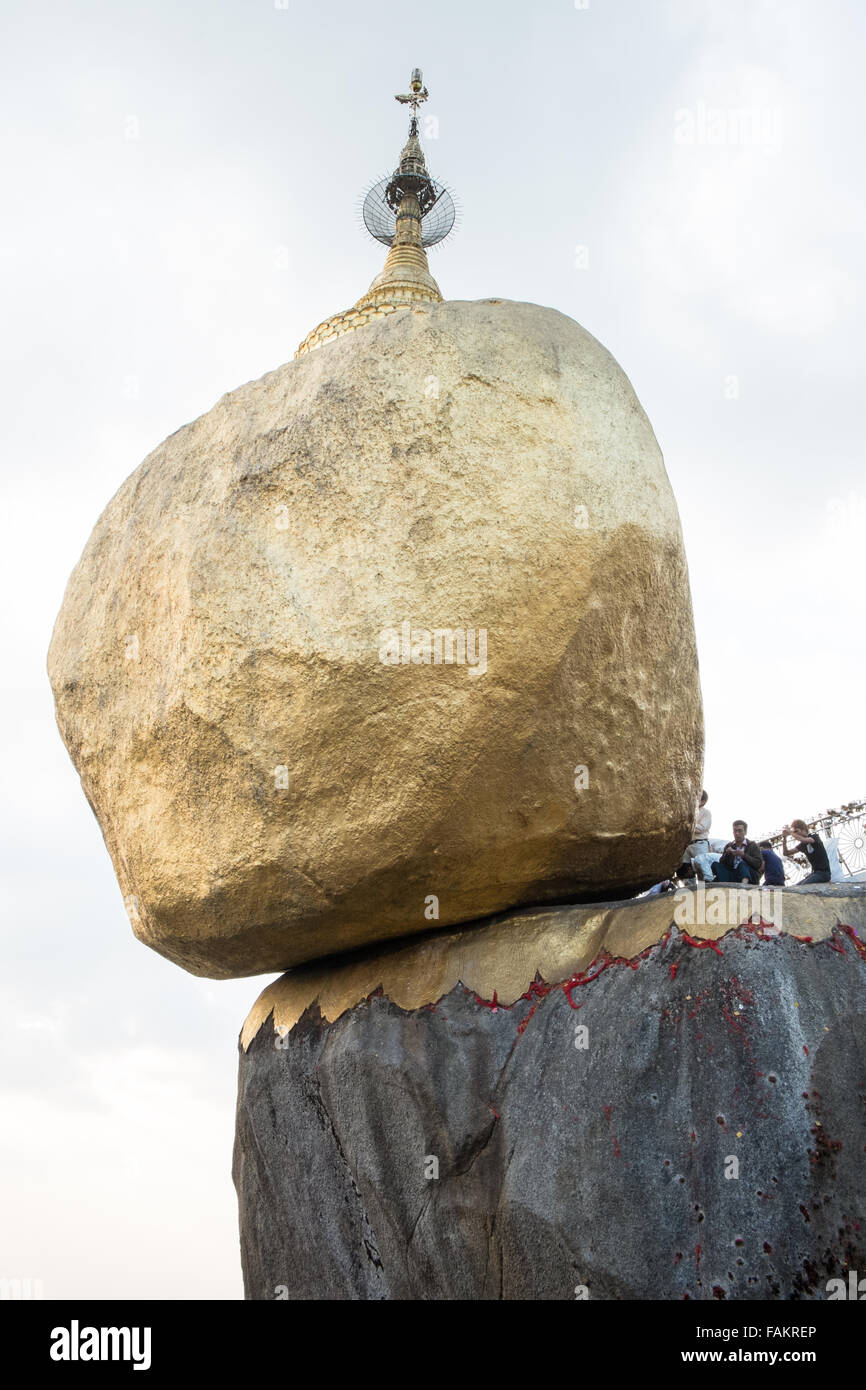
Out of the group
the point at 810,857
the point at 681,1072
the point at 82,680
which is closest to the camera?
the point at 681,1072

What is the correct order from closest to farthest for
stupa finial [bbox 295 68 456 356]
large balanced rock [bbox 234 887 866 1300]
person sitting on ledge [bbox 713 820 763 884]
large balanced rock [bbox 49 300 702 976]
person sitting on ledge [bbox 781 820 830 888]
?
large balanced rock [bbox 234 887 866 1300] < large balanced rock [bbox 49 300 702 976] < person sitting on ledge [bbox 713 820 763 884] < person sitting on ledge [bbox 781 820 830 888] < stupa finial [bbox 295 68 456 356]

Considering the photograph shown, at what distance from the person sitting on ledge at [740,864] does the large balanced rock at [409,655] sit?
2.14ft

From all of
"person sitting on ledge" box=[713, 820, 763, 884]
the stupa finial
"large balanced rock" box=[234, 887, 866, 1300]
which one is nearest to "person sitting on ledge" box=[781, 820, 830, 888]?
"person sitting on ledge" box=[713, 820, 763, 884]

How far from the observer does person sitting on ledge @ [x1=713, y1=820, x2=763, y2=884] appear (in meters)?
4.96

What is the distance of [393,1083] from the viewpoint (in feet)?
13.0

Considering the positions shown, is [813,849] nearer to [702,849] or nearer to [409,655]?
[702,849]

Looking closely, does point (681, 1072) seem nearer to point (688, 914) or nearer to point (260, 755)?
point (688, 914)

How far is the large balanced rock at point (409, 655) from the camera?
379 cm

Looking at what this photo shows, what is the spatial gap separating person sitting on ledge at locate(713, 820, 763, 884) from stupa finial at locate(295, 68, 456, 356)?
8790mm

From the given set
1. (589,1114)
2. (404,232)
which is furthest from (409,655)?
(404,232)

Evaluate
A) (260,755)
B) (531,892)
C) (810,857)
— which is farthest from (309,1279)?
(810,857)

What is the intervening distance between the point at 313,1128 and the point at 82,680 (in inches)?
80.6

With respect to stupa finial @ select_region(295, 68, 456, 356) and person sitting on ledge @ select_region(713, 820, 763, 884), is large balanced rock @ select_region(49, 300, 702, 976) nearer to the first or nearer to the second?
person sitting on ledge @ select_region(713, 820, 763, 884)

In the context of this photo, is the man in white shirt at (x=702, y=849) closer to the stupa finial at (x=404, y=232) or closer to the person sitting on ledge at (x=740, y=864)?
the person sitting on ledge at (x=740, y=864)
